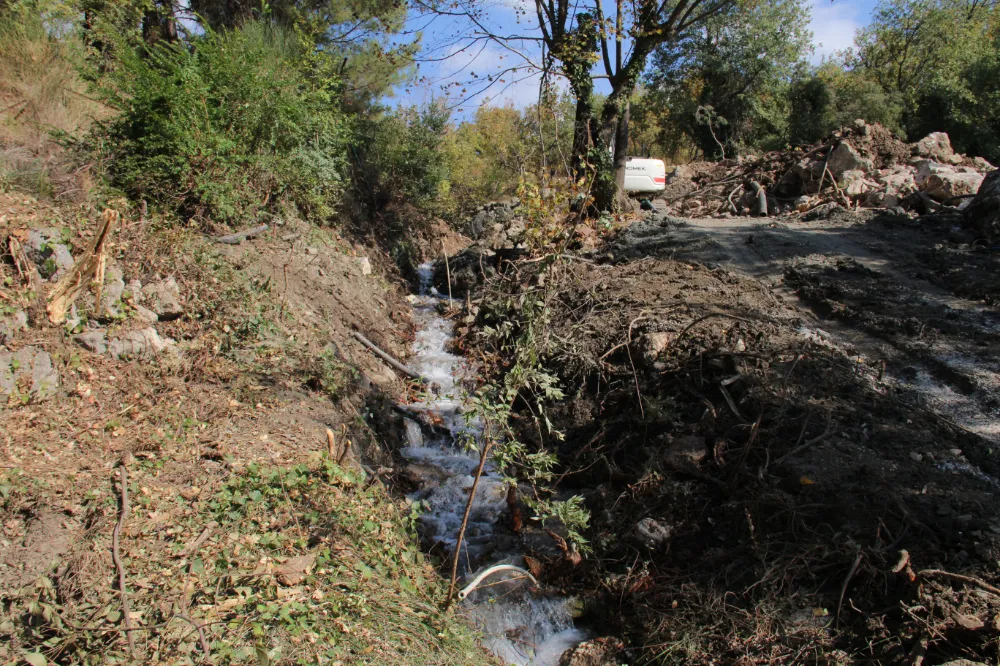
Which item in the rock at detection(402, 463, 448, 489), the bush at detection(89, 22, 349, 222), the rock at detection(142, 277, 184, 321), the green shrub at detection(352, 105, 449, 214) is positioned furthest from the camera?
the green shrub at detection(352, 105, 449, 214)

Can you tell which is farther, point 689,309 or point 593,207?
point 593,207

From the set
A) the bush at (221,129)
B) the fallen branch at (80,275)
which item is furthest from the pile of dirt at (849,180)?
the fallen branch at (80,275)

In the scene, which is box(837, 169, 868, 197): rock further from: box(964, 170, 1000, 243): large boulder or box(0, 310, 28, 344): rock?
box(0, 310, 28, 344): rock

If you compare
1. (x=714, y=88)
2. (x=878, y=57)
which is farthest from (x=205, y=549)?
(x=878, y=57)

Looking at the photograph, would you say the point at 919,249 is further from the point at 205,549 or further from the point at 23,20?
the point at 23,20

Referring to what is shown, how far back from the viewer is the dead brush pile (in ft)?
12.2

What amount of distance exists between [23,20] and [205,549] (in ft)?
27.4

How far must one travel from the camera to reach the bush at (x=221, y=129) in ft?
22.6

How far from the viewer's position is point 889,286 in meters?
7.45

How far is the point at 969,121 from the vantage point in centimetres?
1805

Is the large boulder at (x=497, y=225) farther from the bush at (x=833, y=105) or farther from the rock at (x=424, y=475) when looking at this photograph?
the bush at (x=833, y=105)

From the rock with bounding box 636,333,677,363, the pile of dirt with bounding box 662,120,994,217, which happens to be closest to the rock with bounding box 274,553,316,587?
the rock with bounding box 636,333,677,363

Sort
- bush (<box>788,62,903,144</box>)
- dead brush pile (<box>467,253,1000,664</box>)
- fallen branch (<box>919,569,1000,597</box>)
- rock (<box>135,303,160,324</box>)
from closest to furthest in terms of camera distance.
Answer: fallen branch (<box>919,569,1000,597</box>) → dead brush pile (<box>467,253,1000,664</box>) → rock (<box>135,303,160,324</box>) → bush (<box>788,62,903,144</box>)

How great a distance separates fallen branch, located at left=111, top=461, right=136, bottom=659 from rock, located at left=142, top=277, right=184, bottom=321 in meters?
1.93
